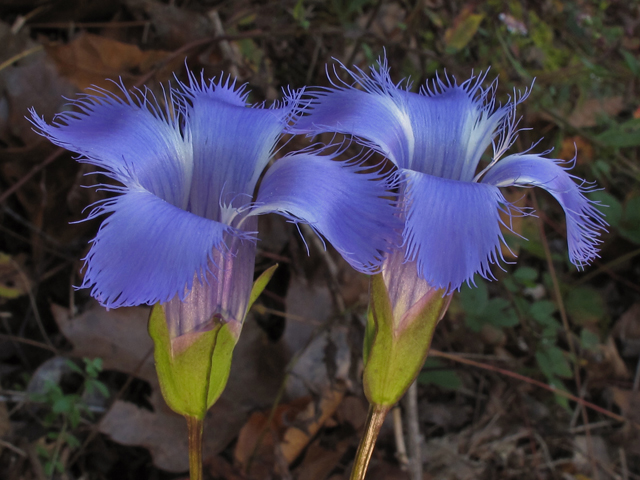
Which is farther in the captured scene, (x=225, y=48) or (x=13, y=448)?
(x=225, y=48)

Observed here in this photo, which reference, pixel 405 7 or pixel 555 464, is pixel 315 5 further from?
pixel 555 464

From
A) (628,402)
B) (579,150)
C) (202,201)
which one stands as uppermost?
(202,201)

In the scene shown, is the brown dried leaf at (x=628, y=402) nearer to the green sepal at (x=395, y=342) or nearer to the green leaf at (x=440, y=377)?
the green leaf at (x=440, y=377)

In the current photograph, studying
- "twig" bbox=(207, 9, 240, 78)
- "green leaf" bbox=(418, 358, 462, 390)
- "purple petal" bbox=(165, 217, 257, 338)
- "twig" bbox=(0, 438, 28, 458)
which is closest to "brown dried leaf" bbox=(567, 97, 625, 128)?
"green leaf" bbox=(418, 358, 462, 390)

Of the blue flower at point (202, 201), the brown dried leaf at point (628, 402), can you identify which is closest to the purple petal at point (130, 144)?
the blue flower at point (202, 201)

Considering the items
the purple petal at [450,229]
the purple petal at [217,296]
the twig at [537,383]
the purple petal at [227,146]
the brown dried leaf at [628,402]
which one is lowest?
the brown dried leaf at [628,402]

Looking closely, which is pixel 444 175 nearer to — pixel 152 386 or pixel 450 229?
pixel 450 229

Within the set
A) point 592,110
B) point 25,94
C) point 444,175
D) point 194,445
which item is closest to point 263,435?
point 194,445

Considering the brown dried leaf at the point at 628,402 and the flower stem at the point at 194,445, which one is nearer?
the flower stem at the point at 194,445
